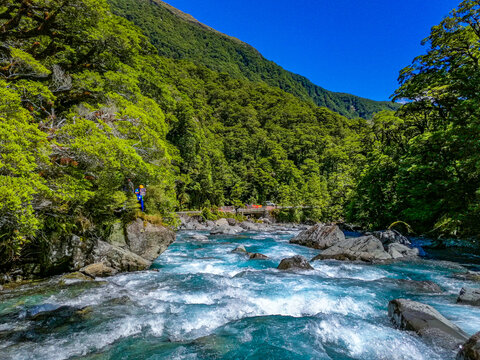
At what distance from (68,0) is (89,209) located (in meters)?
9.30

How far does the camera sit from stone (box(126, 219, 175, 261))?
1058cm

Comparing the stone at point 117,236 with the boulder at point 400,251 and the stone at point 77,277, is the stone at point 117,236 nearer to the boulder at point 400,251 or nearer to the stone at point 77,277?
the stone at point 77,277

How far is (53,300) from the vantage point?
20.7ft

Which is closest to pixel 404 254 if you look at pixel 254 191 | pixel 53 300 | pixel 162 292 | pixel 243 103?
pixel 162 292

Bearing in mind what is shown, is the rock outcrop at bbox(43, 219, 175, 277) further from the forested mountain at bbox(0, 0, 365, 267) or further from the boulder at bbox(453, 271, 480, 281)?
the boulder at bbox(453, 271, 480, 281)

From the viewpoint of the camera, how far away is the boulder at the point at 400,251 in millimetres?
13826

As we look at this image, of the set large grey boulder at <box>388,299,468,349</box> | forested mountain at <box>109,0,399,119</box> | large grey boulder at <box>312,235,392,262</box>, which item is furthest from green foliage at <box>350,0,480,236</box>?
forested mountain at <box>109,0,399,119</box>

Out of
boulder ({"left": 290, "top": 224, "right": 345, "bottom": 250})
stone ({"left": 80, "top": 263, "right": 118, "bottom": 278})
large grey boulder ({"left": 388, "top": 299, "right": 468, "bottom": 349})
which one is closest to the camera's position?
Result: large grey boulder ({"left": 388, "top": 299, "right": 468, "bottom": 349})

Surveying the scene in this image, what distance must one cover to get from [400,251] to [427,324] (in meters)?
11.4

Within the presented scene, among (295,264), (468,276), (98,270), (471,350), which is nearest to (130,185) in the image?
(98,270)

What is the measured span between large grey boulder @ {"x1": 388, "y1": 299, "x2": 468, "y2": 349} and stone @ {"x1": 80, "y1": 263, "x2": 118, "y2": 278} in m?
9.22

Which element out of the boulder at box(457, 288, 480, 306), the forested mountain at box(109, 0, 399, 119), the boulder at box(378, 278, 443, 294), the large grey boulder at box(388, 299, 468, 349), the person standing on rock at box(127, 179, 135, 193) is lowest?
the boulder at box(378, 278, 443, 294)

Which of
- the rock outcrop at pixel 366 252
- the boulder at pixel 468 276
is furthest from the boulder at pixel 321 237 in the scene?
the boulder at pixel 468 276

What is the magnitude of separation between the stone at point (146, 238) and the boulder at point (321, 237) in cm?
1184
